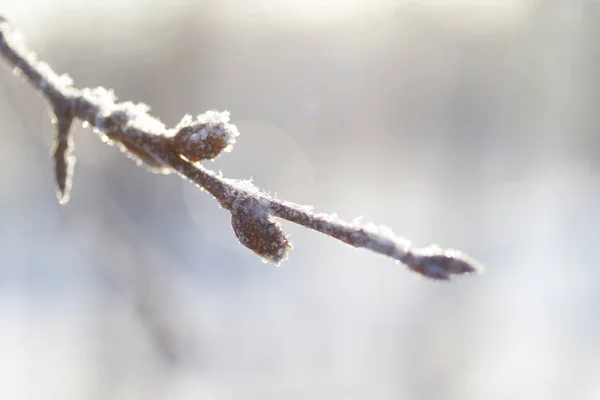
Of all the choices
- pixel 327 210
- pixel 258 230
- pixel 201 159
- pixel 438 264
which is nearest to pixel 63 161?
pixel 201 159

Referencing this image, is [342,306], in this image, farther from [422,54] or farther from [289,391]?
[422,54]

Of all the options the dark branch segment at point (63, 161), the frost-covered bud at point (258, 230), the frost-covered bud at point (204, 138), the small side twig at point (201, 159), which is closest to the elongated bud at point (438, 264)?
the small side twig at point (201, 159)

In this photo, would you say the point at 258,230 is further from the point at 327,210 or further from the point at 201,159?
the point at 327,210

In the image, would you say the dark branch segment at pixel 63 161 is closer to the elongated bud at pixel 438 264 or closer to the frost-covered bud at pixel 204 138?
the frost-covered bud at pixel 204 138

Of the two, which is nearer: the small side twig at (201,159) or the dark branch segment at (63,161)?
the small side twig at (201,159)

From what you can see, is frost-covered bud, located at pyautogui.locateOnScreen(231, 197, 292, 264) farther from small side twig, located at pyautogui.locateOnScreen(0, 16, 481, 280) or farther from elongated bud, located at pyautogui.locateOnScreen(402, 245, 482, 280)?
elongated bud, located at pyautogui.locateOnScreen(402, 245, 482, 280)

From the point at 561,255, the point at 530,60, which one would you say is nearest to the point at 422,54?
the point at 530,60
